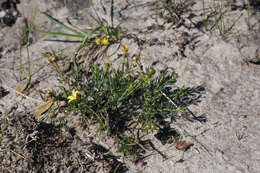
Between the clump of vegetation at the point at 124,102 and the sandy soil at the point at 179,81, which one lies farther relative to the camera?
the clump of vegetation at the point at 124,102

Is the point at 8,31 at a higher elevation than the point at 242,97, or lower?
higher

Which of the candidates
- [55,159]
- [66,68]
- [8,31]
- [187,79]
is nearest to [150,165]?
[55,159]

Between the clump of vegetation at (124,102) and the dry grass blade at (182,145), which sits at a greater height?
the clump of vegetation at (124,102)

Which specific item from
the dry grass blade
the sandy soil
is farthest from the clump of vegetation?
the dry grass blade

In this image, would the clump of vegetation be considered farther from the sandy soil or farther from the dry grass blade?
the dry grass blade

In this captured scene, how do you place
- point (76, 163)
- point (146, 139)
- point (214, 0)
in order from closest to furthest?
point (76, 163) → point (146, 139) → point (214, 0)

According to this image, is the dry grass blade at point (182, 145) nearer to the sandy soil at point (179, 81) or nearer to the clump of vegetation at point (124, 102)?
the sandy soil at point (179, 81)

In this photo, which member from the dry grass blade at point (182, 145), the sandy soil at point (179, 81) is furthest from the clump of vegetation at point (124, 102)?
the dry grass blade at point (182, 145)

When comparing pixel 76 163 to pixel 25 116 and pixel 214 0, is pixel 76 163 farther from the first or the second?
pixel 214 0
